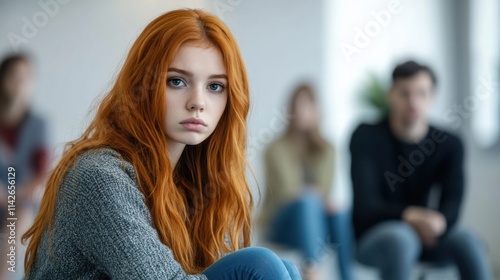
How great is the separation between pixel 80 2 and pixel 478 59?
224 cm

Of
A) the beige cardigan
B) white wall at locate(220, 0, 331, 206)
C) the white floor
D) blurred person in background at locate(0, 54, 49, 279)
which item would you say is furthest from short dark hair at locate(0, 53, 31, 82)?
the white floor

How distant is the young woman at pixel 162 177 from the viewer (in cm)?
117

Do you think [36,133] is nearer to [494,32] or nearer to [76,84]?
[76,84]

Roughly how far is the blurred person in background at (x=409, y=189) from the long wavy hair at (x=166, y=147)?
1295 millimetres

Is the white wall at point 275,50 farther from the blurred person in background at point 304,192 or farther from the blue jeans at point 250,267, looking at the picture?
the blue jeans at point 250,267

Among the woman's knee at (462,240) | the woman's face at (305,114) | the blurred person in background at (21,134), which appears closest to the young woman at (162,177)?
the woman's knee at (462,240)

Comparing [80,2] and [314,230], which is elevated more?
[80,2]

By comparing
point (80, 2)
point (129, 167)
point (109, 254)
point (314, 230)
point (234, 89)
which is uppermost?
point (80, 2)

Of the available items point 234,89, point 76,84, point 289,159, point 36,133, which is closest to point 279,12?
point 289,159

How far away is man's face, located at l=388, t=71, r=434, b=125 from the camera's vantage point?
9.77ft

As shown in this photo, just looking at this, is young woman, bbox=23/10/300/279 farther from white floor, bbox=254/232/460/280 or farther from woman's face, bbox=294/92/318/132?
woman's face, bbox=294/92/318/132

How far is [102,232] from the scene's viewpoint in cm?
116

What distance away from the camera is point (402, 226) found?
2707 mm

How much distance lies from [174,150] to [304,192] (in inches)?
86.4
